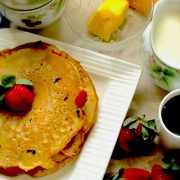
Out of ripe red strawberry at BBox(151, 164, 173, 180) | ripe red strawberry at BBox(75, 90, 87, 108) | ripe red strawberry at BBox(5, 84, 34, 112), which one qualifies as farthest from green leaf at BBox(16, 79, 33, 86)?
ripe red strawberry at BBox(151, 164, 173, 180)

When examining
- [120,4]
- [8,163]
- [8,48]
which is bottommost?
[8,163]

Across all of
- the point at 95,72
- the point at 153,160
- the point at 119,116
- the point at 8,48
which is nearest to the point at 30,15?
the point at 8,48

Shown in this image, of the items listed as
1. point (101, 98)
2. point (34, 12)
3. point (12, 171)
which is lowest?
point (12, 171)

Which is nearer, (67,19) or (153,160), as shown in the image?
(153,160)

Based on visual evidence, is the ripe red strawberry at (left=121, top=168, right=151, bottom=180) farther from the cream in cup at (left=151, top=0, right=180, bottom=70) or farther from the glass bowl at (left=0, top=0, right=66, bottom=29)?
the glass bowl at (left=0, top=0, right=66, bottom=29)

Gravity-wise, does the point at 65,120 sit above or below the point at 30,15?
below

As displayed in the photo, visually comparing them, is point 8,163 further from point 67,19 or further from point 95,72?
point 67,19

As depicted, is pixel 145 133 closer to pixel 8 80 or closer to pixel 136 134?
pixel 136 134

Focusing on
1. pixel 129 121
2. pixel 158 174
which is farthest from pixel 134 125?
pixel 158 174
